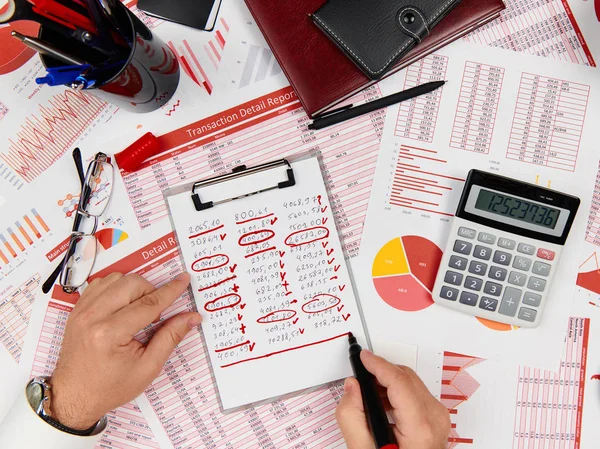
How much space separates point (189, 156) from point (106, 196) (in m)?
0.14

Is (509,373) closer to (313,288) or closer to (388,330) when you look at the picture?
(388,330)

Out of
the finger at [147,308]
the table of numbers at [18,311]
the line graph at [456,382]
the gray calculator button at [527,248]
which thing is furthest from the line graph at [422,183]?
the table of numbers at [18,311]

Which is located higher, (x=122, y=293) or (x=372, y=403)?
(x=122, y=293)

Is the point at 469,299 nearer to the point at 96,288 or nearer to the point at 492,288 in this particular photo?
the point at 492,288

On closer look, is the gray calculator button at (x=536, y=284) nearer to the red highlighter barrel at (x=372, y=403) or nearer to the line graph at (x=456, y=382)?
the line graph at (x=456, y=382)

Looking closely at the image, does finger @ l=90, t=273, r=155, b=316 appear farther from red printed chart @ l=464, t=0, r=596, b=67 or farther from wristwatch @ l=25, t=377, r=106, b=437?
red printed chart @ l=464, t=0, r=596, b=67

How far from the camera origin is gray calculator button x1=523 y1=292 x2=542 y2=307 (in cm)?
62

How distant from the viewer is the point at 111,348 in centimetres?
61

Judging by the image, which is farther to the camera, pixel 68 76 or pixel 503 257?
pixel 503 257

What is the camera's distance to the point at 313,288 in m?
0.66

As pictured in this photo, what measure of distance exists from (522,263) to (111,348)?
0.57 meters

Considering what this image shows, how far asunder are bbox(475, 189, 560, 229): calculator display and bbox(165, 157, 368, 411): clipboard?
0.70ft

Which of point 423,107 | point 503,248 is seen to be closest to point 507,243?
point 503,248

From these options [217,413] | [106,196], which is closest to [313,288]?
[217,413]
